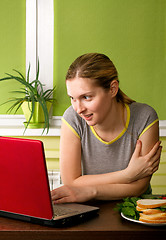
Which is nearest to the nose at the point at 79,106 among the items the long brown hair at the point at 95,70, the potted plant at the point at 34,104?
the long brown hair at the point at 95,70

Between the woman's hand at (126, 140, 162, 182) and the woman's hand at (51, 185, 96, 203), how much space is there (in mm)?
242

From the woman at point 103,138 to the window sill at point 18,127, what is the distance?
3.50ft

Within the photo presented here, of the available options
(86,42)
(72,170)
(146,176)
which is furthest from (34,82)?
(146,176)

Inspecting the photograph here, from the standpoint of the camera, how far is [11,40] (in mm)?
3068

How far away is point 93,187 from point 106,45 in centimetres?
180

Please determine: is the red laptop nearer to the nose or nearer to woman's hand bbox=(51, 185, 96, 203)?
woman's hand bbox=(51, 185, 96, 203)

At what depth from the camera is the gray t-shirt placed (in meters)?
1.83

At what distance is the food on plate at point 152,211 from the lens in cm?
113

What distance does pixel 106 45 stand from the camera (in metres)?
3.06

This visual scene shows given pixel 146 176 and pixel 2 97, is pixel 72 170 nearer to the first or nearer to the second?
pixel 146 176

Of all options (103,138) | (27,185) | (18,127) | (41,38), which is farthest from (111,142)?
(41,38)

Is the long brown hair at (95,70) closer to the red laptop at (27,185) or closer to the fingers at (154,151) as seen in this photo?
the fingers at (154,151)

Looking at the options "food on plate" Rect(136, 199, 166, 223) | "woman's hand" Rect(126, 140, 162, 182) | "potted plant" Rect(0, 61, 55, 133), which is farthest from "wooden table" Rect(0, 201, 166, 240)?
→ "potted plant" Rect(0, 61, 55, 133)

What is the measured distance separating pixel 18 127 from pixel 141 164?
5.36ft
